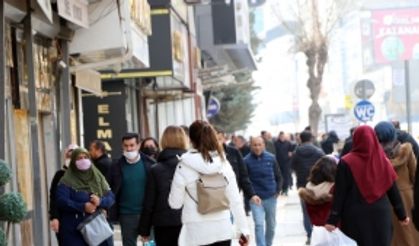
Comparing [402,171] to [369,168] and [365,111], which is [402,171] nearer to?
[369,168]

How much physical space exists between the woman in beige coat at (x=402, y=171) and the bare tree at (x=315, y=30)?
1535 inches

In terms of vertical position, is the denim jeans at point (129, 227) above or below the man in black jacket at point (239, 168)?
below

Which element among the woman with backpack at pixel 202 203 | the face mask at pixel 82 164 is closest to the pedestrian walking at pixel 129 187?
the face mask at pixel 82 164

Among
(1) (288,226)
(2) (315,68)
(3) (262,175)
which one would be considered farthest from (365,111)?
(2) (315,68)

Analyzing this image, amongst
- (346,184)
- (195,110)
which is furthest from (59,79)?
(195,110)

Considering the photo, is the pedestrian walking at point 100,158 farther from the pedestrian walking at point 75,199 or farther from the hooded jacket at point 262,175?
the pedestrian walking at point 75,199

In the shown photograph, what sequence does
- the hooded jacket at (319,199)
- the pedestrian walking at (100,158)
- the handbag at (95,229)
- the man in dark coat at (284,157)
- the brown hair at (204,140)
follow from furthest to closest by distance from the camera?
the man in dark coat at (284,157) → the pedestrian walking at (100,158) → the handbag at (95,229) → the hooded jacket at (319,199) → the brown hair at (204,140)

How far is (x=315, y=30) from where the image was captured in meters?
50.6

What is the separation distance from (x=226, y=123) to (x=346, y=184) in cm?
4052

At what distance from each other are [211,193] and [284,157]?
2208 centimetres

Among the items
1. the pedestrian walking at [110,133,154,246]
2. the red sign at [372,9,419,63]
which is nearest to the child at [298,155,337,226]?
the pedestrian walking at [110,133,154,246]

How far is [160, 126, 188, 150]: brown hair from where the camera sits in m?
9.51

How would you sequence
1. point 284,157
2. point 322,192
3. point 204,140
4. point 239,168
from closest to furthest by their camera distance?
point 204,140, point 322,192, point 239,168, point 284,157

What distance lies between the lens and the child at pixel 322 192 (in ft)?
34.5
